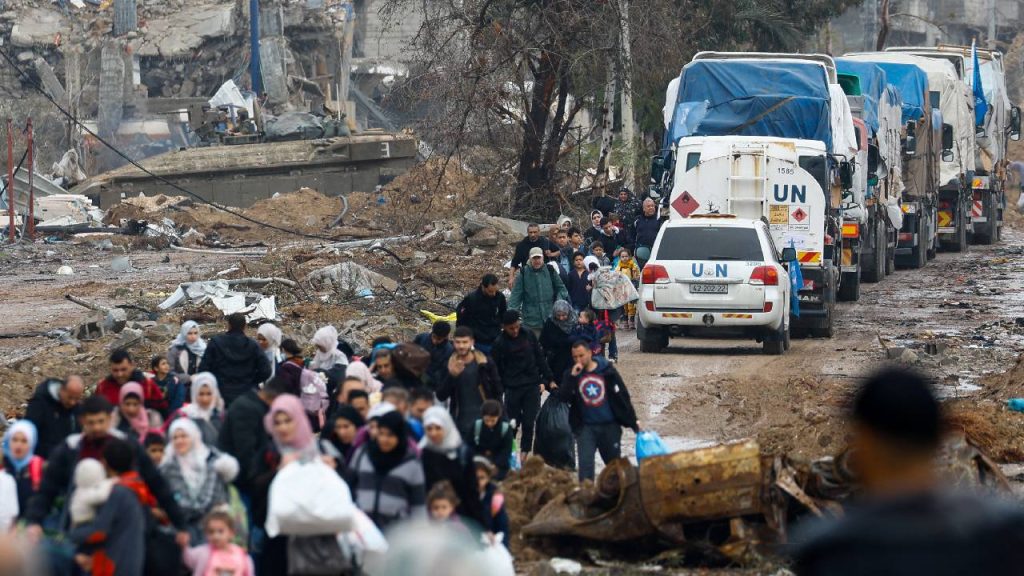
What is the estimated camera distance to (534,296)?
16.1 meters

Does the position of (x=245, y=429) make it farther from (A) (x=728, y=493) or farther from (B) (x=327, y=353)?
(B) (x=327, y=353)

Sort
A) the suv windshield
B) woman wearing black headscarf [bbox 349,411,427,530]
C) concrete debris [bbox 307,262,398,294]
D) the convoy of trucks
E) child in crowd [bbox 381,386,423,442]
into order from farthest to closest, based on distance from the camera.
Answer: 1. concrete debris [bbox 307,262,398,294]
2. the convoy of trucks
3. the suv windshield
4. child in crowd [bbox 381,386,423,442]
5. woman wearing black headscarf [bbox 349,411,427,530]

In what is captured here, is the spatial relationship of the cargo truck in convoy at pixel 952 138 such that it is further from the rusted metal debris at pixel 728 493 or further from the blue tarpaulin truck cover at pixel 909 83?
the rusted metal debris at pixel 728 493

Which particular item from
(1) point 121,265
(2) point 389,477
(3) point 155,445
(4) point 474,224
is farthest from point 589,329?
(1) point 121,265

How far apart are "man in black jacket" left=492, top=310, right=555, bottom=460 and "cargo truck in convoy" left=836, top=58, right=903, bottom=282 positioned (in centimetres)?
1308

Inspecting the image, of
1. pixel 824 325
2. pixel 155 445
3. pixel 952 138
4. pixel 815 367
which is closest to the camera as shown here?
pixel 155 445

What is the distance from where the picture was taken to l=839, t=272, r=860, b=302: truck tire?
84.4 ft

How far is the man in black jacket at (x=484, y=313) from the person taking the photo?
1385 centimetres

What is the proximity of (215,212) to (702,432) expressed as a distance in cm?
3043

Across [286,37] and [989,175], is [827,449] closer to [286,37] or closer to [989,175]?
[989,175]

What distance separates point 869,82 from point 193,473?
21.3 metres

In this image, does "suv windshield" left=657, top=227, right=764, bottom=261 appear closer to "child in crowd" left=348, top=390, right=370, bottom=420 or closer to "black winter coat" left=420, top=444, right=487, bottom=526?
"child in crowd" left=348, top=390, right=370, bottom=420

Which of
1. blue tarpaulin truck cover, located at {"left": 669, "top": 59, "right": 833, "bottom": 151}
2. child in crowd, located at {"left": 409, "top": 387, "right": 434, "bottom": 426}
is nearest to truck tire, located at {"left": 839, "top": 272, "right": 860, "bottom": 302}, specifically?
blue tarpaulin truck cover, located at {"left": 669, "top": 59, "right": 833, "bottom": 151}

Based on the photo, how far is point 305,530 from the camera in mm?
7074
